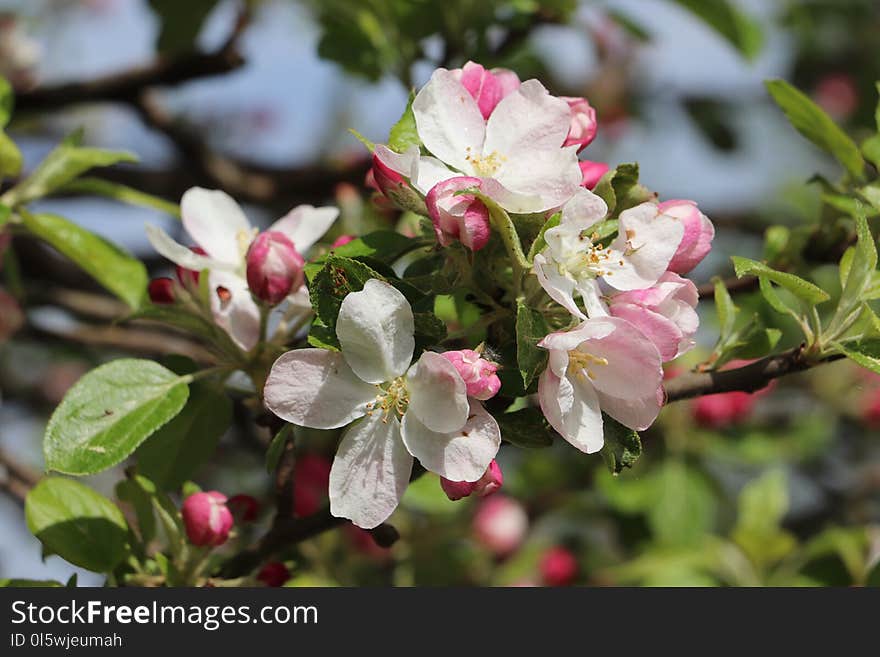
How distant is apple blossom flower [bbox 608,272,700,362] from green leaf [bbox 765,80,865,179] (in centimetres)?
50

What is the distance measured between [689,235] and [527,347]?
9.8 inches

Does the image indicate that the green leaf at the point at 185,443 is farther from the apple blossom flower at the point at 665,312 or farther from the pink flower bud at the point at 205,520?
the apple blossom flower at the point at 665,312

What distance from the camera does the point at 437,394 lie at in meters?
0.88

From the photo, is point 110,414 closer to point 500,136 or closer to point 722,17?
point 500,136

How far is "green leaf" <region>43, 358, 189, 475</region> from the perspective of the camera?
3.31ft

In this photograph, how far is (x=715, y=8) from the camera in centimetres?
192

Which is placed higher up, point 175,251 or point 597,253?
point 597,253

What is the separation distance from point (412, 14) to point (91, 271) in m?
0.81

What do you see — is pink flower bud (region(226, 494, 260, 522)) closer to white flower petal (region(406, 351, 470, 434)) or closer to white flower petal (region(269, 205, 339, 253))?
white flower petal (region(269, 205, 339, 253))

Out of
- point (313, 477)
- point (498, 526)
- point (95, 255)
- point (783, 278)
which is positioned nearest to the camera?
point (783, 278)

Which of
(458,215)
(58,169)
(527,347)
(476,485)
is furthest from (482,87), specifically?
(58,169)

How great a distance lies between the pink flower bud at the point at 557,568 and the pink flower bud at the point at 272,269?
1.78m

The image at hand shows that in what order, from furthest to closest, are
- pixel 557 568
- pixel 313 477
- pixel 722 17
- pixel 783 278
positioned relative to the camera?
pixel 557 568 < pixel 313 477 < pixel 722 17 < pixel 783 278

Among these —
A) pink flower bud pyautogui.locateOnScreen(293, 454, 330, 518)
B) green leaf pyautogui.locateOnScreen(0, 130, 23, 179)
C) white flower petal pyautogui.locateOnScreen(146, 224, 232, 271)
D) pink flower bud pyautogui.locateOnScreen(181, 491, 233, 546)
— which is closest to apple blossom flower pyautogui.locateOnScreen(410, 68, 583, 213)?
white flower petal pyautogui.locateOnScreen(146, 224, 232, 271)
